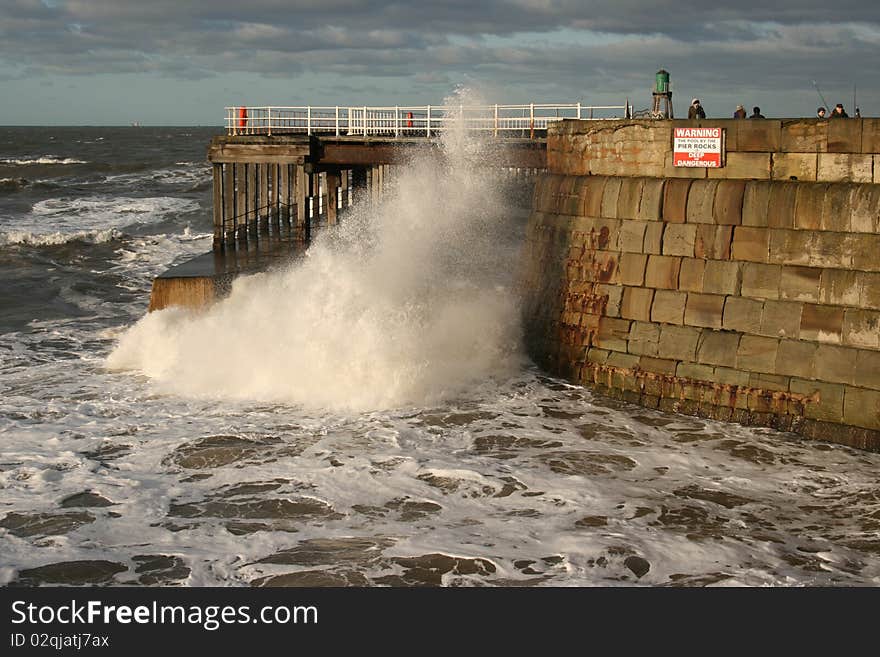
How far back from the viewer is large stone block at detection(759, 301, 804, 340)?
1219 centimetres

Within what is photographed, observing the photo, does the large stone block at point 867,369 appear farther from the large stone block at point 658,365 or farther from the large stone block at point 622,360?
the large stone block at point 622,360

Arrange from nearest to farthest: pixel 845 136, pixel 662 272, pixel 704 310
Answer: pixel 845 136 < pixel 704 310 < pixel 662 272

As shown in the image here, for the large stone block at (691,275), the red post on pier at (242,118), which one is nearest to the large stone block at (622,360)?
the large stone block at (691,275)

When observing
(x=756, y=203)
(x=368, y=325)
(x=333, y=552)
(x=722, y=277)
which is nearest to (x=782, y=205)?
(x=756, y=203)

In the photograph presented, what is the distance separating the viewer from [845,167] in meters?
11.9

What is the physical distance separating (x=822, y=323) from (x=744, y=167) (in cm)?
215

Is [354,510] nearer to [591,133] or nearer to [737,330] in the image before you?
[737,330]

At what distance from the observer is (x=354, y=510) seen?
962 cm

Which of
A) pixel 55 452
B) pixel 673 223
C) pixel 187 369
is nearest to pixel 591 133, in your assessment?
pixel 673 223

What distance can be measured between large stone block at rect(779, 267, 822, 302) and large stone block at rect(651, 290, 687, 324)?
1.30 metres

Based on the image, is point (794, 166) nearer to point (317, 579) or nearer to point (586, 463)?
point (586, 463)

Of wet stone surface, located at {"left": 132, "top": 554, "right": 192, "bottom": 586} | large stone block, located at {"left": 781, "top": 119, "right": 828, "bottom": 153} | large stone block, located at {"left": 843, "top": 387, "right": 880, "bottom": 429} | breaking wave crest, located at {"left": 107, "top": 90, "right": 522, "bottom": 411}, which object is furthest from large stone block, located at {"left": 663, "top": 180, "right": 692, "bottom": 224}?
wet stone surface, located at {"left": 132, "top": 554, "right": 192, "bottom": 586}

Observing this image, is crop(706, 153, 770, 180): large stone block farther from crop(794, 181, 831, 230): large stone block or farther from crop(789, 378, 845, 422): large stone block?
crop(789, 378, 845, 422): large stone block

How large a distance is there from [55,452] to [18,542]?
269 centimetres
